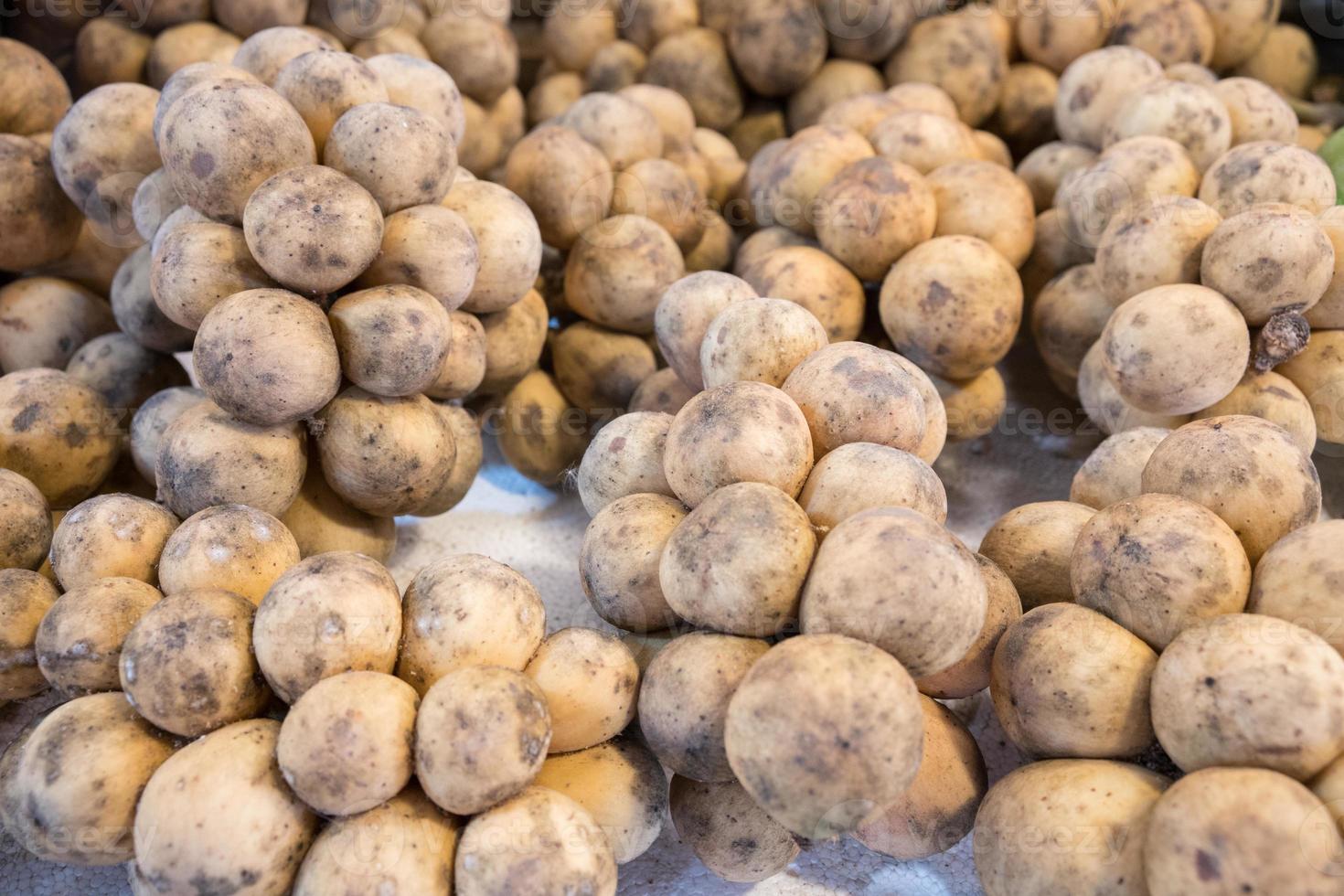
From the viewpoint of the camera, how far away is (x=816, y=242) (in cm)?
155

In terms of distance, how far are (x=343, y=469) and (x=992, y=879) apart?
77 centimetres

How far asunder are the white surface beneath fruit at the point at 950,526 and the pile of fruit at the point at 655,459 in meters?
0.03

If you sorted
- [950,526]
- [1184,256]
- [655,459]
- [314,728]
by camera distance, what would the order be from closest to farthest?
[314,728] → [655,459] → [1184,256] → [950,526]

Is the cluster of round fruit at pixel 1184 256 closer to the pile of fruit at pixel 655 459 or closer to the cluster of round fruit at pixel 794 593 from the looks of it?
the pile of fruit at pixel 655 459

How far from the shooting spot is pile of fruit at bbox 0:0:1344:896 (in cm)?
86

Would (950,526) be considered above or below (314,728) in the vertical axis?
below

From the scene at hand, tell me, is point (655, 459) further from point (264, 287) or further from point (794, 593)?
point (264, 287)

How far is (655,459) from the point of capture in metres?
1.12

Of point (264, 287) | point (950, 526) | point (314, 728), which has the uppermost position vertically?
point (264, 287)

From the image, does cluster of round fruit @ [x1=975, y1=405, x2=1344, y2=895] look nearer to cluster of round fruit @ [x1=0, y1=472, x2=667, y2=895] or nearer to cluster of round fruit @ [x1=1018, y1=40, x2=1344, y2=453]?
cluster of round fruit @ [x1=1018, y1=40, x2=1344, y2=453]

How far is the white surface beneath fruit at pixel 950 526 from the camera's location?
107 cm

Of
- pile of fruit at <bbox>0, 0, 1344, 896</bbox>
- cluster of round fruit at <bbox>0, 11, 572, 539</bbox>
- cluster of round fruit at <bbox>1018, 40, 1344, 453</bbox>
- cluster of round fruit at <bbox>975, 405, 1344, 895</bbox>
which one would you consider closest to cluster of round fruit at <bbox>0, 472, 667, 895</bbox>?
pile of fruit at <bbox>0, 0, 1344, 896</bbox>

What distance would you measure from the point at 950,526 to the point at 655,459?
24.7 inches

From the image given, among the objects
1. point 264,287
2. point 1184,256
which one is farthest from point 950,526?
point 264,287
